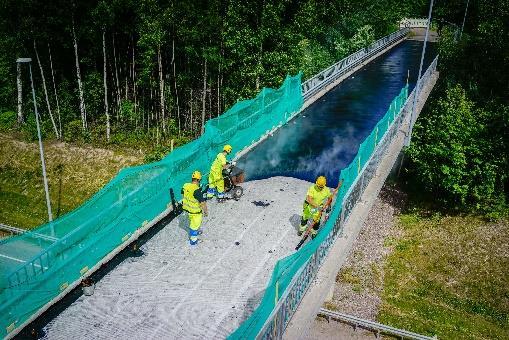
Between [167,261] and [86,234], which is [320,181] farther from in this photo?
[86,234]

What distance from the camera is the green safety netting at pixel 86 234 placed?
8.84 m

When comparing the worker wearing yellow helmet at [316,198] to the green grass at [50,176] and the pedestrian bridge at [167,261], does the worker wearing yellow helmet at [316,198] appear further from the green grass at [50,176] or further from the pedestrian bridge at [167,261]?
the green grass at [50,176]

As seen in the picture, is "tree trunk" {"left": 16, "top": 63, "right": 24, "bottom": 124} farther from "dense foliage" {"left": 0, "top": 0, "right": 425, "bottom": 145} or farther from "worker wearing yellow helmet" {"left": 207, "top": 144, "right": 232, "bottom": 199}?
"worker wearing yellow helmet" {"left": 207, "top": 144, "right": 232, "bottom": 199}

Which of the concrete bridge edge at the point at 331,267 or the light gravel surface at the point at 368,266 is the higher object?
the concrete bridge edge at the point at 331,267

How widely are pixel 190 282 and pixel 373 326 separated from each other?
7.40 metres

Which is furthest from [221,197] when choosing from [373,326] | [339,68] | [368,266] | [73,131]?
[73,131]

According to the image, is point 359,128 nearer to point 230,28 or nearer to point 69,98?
point 230,28

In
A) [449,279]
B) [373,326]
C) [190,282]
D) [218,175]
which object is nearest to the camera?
[190,282]

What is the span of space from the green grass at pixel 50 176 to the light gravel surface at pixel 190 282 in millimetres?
13434

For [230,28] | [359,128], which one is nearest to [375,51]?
[230,28]

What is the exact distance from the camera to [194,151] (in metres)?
13.4

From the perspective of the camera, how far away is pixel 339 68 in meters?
28.0

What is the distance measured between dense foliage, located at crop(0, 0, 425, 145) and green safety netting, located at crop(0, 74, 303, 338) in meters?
15.1

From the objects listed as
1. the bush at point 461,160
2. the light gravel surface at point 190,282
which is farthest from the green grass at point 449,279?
the light gravel surface at point 190,282
